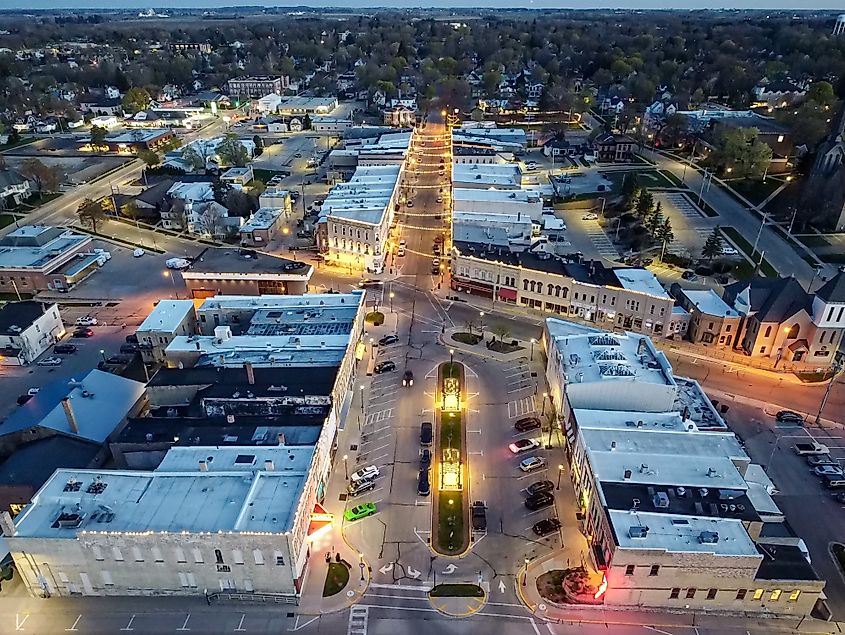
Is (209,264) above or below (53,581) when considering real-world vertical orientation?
above

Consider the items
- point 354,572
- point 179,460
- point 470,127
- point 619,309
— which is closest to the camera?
point 354,572

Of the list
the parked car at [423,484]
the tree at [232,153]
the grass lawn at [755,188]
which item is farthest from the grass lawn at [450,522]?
the tree at [232,153]

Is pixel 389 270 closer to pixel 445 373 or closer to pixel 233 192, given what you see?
pixel 445 373

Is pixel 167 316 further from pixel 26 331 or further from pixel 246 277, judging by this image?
pixel 26 331

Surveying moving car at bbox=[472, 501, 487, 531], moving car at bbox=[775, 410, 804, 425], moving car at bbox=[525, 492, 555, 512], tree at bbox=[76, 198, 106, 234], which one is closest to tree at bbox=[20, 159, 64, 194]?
tree at bbox=[76, 198, 106, 234]

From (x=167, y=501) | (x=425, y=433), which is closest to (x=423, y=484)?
(x=425, y=433)

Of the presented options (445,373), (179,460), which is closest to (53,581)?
(179,460)

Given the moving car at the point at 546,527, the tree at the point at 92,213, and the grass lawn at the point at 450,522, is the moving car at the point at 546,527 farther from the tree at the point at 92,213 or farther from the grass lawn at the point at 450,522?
the tree at the point at 92,213
